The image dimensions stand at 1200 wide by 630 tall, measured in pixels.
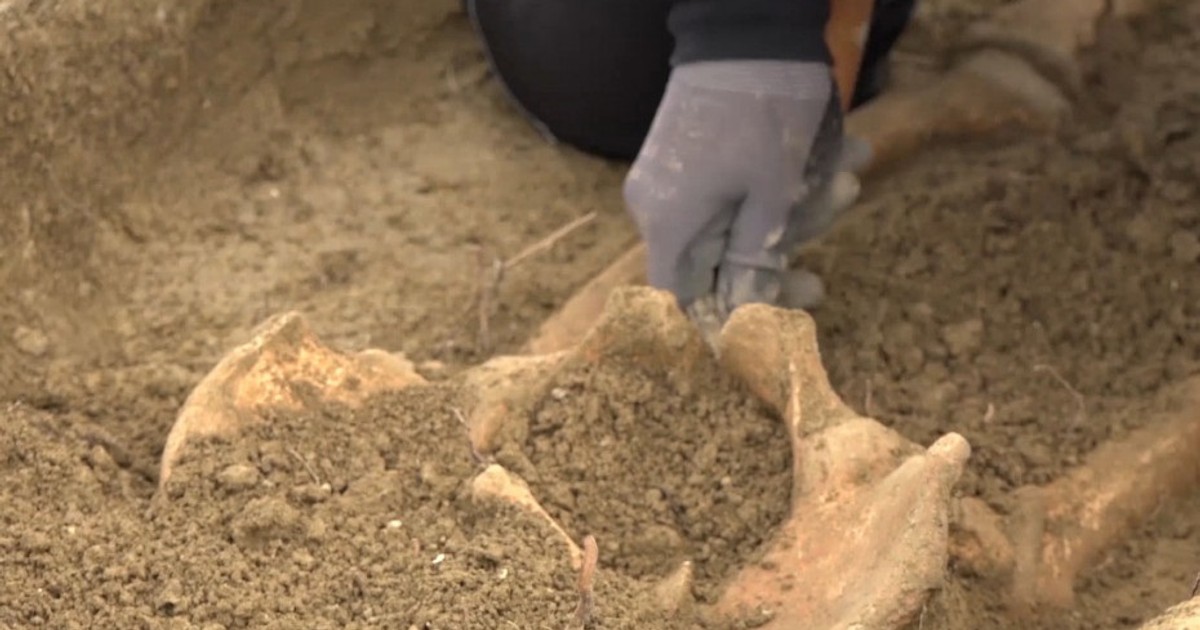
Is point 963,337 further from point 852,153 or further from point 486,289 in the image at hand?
point 486,289

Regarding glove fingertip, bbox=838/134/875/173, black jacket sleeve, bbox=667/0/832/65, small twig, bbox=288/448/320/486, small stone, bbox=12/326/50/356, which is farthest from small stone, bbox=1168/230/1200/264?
small stone, bbox=12/326/50/356

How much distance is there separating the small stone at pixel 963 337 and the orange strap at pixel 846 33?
323 millimetres

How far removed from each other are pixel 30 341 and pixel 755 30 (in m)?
0.87

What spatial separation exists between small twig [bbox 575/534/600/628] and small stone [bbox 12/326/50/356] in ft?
2.56

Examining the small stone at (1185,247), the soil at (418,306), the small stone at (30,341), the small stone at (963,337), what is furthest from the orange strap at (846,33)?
the small stone at (30,341)

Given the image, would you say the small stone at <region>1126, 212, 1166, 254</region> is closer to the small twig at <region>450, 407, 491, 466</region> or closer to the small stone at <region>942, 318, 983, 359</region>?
the small stone at <region>942, 318, 983, 359</region>

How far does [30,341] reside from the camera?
1484 mm

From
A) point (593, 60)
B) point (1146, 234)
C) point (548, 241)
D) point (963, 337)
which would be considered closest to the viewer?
point (963, 337)

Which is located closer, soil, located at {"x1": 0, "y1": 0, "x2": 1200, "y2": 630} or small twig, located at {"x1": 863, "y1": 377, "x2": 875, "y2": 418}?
soil, located at {"x1": 0, "y1": 0, "x2": 1200, "y2": 630}

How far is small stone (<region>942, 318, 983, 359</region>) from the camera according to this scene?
154cm

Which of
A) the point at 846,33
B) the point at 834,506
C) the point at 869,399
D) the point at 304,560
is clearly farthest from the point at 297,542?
the point at 846,33

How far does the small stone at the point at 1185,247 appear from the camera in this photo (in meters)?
1.62

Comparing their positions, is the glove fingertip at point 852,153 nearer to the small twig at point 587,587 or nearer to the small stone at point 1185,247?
the small stone at point 1185,247

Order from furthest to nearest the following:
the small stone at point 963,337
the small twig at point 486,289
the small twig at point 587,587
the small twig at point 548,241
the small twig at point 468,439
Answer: the small twig at point 548,241 < the small twig at point 486,289 < the small stone at point 963,337 < the small twig at point 468,439 < the small twig at point 587,587
